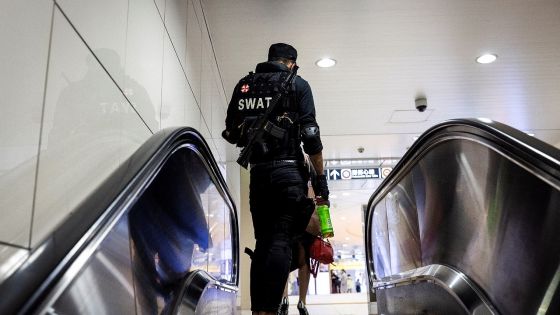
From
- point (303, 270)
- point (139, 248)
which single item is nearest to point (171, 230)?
point (139, 248)

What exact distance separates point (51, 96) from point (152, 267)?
716 millimetres

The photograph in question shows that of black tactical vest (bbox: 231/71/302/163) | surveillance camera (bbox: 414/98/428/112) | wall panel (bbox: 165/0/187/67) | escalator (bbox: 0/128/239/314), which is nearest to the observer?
escalator (bbox: 0/128/239/314)

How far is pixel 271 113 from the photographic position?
3.24 m

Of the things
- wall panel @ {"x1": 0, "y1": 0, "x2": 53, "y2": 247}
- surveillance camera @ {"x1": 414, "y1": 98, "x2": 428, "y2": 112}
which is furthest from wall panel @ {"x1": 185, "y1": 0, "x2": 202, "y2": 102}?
surveillance camera @ {"x1": 414, "y1": 98, "x2": 428, "y2": 112}

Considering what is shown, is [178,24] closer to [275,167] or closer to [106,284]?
[275,167]

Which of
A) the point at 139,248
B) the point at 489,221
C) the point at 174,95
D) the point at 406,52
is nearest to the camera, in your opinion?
the point at 139,248

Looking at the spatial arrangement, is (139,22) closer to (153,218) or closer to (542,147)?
(153,218)

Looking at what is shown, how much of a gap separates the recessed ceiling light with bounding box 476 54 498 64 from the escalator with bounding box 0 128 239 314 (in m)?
4.66

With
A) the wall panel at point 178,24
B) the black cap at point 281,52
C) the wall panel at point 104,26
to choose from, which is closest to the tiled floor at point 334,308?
the wall panel at point 178,24

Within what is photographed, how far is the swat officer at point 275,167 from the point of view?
116 inches

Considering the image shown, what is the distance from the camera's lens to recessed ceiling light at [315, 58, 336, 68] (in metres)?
6.48

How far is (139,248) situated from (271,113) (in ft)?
5.60

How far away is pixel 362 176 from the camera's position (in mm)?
11891

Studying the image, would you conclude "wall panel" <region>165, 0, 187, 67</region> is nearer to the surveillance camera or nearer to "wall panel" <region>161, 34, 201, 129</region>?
"wall panel" <region>161, 34, 201, 129</region>
